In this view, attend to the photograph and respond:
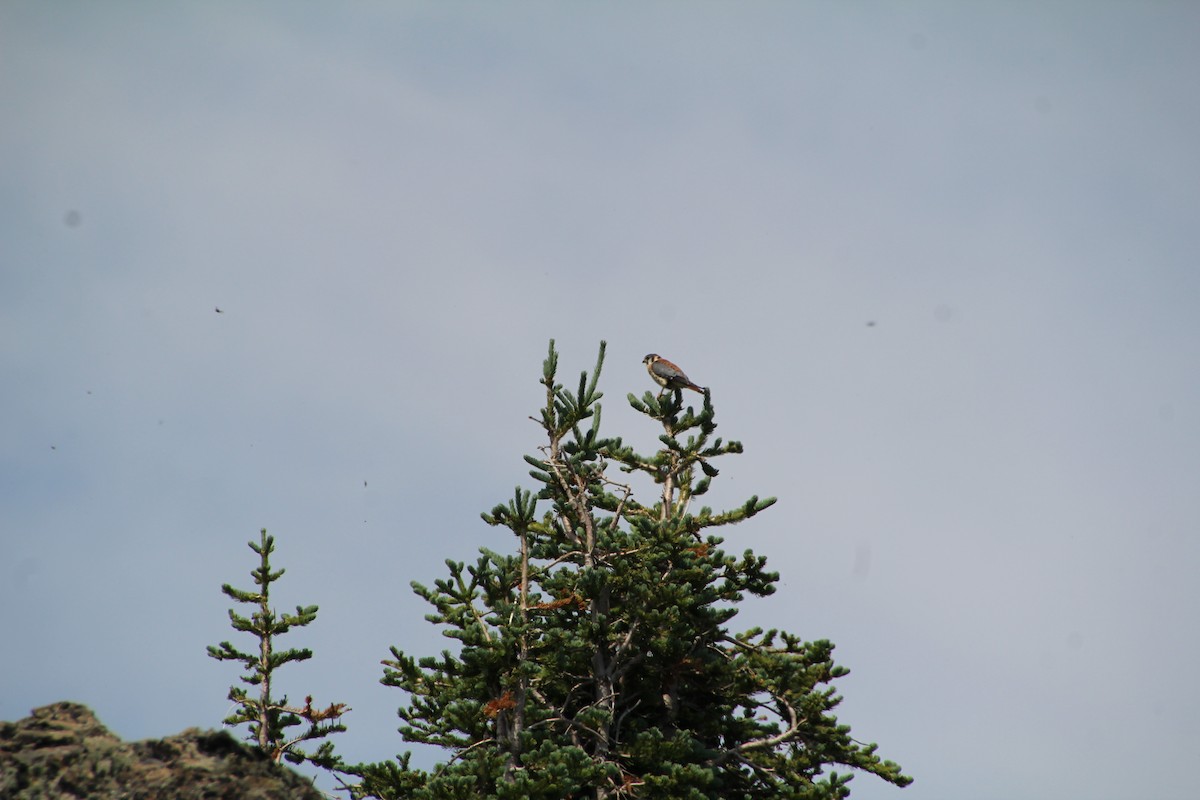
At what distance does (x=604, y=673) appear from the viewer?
19.7 m

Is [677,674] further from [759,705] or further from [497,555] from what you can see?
[497,555]

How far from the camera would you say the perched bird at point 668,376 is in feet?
76.3

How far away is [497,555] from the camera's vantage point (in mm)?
18156

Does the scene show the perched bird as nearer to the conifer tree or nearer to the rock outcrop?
the conifer tree

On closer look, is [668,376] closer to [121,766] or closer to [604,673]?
[604,673]

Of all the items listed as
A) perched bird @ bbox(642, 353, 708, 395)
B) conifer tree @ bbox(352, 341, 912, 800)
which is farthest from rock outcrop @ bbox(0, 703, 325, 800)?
perched bird @ bbox(642, 353, 708, 395)

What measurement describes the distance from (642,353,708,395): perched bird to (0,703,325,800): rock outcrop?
1282 centimetres

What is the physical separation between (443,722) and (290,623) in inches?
148

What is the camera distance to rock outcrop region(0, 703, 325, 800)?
36.7 ft

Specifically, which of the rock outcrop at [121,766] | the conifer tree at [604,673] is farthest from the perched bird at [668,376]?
the rock outcrop at [121,766]

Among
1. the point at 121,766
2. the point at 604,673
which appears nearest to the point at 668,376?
the point at 604,673

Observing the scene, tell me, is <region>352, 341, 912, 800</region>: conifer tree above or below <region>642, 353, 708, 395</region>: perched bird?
below

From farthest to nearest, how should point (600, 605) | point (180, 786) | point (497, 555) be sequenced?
point (600, 605), point (497, 555), point (180, 786)

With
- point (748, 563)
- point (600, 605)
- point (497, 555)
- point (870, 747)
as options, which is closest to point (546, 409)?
point (497, 555)
